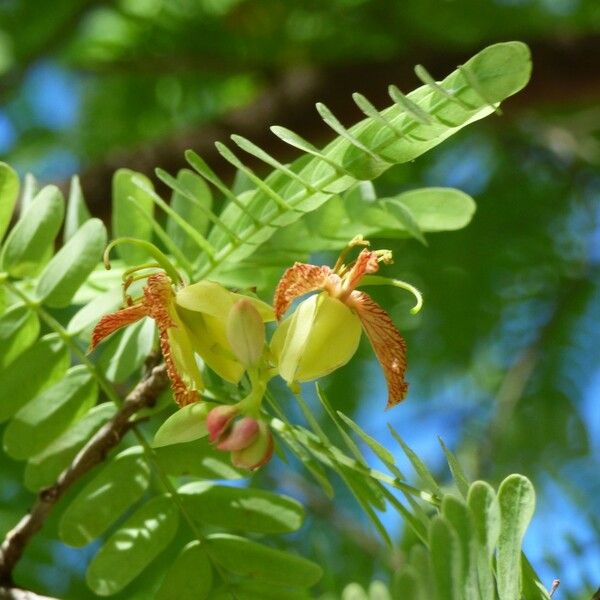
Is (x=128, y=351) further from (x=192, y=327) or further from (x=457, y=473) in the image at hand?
(x=457, y=473)

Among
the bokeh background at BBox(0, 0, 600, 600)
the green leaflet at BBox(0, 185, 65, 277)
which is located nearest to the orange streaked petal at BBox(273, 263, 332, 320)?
the green leaflet at BBox(0, 185, 65, 277)

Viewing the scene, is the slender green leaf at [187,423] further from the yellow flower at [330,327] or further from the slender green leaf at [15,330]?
the slender green leaf at [15,330]

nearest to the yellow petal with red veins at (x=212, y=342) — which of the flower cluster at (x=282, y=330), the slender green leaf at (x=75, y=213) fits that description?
the flower cluster at (x=282, y=330)

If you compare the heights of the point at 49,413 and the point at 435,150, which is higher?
the point at 49,413

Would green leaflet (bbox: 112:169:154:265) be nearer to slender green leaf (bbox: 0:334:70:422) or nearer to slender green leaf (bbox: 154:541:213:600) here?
slender green leaf (bbox: 0:334:70:422)

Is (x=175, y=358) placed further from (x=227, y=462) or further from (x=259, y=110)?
(x=259, y=110)

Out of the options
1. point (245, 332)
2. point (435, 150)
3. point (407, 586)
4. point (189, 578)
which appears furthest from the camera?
point (435, 150)

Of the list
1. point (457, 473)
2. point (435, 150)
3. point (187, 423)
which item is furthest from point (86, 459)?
point (435, 150)
